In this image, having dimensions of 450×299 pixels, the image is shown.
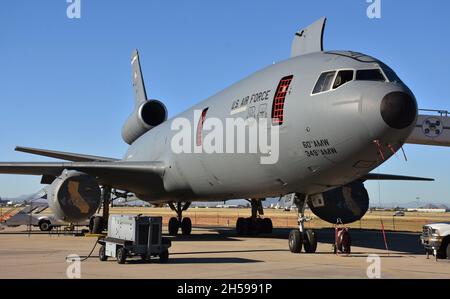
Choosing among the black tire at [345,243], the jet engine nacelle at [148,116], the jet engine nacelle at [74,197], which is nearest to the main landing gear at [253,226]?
the jet engine nacelle at [148,116]

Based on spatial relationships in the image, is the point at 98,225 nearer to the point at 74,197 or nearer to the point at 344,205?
the point at 74,197

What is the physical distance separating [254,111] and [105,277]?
24.0 feet

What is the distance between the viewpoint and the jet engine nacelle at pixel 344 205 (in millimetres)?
20438

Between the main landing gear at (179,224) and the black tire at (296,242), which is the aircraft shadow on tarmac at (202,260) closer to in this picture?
the black tire at (296,242)

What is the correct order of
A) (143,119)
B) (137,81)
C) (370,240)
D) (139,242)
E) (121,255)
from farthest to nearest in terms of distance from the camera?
(137,81) → (143,119) → (370,240) → (139,242) → (121,255)

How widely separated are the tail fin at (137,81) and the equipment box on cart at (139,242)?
22.9 metres

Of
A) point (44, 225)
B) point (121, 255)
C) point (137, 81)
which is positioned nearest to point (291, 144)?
point (121, 255)

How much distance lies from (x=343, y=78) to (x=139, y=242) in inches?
264

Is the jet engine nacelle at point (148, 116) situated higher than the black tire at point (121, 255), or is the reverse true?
the jet engine nacelle at point (148, 116)

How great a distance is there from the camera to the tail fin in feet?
121

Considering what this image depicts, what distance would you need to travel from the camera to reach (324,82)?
13.6m

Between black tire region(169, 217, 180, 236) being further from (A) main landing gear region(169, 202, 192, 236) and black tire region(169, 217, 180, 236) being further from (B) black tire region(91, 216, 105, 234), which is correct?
(B) black tire region(91, 216, 105, 234)
